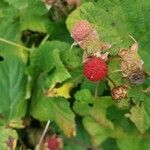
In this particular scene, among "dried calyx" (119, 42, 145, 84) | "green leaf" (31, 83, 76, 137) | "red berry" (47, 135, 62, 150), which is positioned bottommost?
"red berry" (47, 135, 62, 150)

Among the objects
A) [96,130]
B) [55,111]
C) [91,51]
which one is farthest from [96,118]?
[91,51]

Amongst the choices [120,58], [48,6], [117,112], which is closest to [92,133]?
[117,112]

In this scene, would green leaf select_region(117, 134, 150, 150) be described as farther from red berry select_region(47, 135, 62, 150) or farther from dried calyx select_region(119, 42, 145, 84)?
dried calyx select_region(119, 42, 145, 84)

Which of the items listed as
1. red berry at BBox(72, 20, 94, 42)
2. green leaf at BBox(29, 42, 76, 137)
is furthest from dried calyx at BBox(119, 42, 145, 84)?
green leaf at BBox(29, 42, 76, 137)

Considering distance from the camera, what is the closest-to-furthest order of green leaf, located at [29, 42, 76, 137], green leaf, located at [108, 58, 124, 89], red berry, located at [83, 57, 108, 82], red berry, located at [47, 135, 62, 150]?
red berry, located at [83, 57, 108, 82]
green leaf, located at [108, 58, 124, 89]
green leaf, located at [29, 42, 76, 137]
red berry, located at [47, 135, 62, 150]

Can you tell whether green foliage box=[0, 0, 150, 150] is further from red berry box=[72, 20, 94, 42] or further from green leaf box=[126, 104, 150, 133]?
red berry box=[72, 20, 94, 42]

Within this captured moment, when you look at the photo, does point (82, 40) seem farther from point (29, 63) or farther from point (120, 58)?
point (29, 63)

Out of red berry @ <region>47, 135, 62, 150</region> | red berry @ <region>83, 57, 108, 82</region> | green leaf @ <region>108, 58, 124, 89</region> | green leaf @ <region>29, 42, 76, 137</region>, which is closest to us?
red berry @ <region>83, 57, 108, 82</region>

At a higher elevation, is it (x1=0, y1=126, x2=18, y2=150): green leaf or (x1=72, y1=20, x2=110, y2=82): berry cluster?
(x1=72, y1=20, x2=110, y2=82): berry cluster

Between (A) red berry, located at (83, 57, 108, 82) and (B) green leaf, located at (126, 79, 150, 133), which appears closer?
(A) red berry, located at (83, 57, 108, 82)
